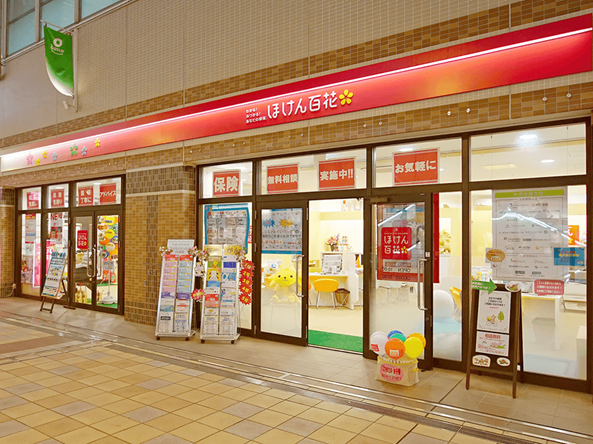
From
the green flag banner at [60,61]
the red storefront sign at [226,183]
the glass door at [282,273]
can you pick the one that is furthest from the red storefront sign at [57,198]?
the glass door at [282,273]

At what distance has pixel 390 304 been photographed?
563 centimetres

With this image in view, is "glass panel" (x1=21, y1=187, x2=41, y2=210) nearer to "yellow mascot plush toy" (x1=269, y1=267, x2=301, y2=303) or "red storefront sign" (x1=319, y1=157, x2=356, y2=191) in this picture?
"yellow mascot plush toy" (x1=269, y1=267, x2=301, y2=303)

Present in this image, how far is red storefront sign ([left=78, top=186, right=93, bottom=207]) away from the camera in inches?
376

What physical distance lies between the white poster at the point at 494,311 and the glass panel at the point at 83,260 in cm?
769

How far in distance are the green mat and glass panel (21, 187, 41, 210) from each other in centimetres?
769

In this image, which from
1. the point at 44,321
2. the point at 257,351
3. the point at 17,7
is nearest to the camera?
the point at 257,351

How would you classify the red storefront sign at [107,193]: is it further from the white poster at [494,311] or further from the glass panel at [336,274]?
the white poster at [494,311]

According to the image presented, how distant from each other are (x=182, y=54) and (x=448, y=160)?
4714 mm

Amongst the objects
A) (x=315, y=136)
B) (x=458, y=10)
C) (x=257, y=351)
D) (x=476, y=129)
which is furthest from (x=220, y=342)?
(x=458, y=10)

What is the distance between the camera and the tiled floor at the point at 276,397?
380cm

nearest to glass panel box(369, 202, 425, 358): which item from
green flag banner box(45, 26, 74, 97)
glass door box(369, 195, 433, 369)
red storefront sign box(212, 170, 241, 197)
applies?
glass door box(369, 195, 433, 369)

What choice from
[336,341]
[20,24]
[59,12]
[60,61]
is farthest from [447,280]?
[20,24]

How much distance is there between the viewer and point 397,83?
17.3ft

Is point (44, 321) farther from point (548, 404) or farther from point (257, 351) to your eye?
point (548, 404)
